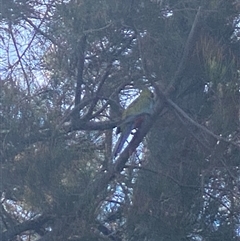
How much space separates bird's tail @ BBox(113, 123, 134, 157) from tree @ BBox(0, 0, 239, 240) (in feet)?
0.21

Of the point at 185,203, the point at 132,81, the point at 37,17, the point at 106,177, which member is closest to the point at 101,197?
the point at 106,177

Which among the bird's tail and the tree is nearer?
the tree

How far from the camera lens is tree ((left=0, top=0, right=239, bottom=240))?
5863mm

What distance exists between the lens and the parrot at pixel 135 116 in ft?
20.0

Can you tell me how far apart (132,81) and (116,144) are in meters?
0.53

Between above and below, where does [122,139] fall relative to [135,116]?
below

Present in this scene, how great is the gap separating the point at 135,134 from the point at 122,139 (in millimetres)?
133

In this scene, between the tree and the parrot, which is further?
the parrot

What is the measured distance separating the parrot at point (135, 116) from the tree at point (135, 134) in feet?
0.19

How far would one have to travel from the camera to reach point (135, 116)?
6.12 metres

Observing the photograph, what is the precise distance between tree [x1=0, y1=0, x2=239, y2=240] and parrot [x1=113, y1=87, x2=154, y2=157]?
0.19ft

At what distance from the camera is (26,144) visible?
602 centimetres

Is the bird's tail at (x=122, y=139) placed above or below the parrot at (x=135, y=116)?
below

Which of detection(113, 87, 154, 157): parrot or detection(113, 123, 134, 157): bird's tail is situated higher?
detection(113, 87, 154, 157): parrot
